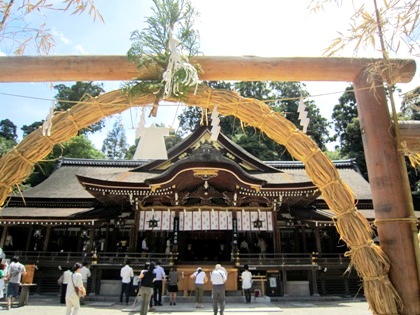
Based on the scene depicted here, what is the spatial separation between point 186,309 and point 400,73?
337 inches

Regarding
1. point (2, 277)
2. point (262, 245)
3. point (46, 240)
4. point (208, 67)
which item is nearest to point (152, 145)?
point (208, 67)

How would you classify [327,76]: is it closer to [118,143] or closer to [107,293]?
[107,293]

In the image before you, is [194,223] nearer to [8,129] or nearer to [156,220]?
[156,220]

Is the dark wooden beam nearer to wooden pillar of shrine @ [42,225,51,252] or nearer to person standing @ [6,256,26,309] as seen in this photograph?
person standing @ [6,256,26,309]

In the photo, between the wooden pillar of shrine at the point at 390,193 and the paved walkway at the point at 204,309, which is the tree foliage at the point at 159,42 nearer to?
the wooden pillar of shrine at the point at 390,193

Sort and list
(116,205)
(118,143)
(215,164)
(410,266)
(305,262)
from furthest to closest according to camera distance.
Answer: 1. (118,143)
2. (116,205)
3. (305,262)
4. (215,164)
5. (410,266)

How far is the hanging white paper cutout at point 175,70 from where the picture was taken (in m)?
2.21

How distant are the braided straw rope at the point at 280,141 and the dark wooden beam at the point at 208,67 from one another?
21 cm

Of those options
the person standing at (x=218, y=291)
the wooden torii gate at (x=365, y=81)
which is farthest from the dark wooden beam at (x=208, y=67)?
the person standing at (x=218, y=291)

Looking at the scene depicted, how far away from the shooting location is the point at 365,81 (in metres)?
2.47

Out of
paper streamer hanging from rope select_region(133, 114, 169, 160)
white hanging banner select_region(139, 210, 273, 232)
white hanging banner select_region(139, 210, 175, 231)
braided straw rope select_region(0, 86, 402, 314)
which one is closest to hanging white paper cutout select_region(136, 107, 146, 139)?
paper streamer hanging from rope select_region(133, 114, 169, 160)

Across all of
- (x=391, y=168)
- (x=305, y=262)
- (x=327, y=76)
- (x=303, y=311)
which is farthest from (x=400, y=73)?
(x=305, y=262)

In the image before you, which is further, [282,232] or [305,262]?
[282,232]

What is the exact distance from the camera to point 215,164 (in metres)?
11.0
